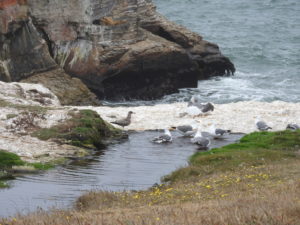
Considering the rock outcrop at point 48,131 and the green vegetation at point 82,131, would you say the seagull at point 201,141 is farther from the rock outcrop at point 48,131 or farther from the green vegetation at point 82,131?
the green vegetation at point 82,131

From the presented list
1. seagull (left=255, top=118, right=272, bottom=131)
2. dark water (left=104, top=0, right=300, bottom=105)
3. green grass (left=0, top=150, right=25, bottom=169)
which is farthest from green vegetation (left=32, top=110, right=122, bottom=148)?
dark water (left=104, top=0, right=300, bottom=105)

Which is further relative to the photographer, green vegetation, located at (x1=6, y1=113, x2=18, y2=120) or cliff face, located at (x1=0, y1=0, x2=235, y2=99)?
cliff face, located at (x1=0, y1=0, x2=235, y2=99)

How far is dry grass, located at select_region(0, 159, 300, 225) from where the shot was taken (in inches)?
361

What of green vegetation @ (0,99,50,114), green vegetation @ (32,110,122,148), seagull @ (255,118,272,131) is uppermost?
green vegetation @ (0,99,50,114)

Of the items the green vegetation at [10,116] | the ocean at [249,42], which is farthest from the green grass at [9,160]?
the ocean at [249,42]

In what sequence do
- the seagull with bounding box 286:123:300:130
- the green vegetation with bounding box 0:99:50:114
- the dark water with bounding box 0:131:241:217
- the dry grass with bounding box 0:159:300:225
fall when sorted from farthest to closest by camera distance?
the seagull with bounding box 286:123:300:130 → the green vegetation with bounding box 0:99:50:114 → the dark water with bounding box 0:131:241:217 → the dry grass with bounding box 0:159:300:225

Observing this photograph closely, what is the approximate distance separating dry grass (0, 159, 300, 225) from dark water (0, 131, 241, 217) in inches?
51.2

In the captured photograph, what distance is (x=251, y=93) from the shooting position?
4009 centimetres

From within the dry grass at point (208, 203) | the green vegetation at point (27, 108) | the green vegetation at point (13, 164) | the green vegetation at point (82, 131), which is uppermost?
the dry grass at point (208, 203)

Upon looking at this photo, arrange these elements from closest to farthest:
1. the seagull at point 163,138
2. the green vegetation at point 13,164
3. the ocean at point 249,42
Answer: the green vegetation at point 13,164 → the seagull at point 163,138 → the ocean at point 249,42

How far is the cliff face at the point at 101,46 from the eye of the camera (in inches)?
1303

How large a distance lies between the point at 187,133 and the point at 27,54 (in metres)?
12.6

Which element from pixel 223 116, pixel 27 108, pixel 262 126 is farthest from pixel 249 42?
pixel 27 108

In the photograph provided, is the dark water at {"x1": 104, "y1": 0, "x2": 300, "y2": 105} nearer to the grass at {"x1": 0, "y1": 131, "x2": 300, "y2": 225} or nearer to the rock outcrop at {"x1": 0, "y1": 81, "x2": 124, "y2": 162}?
the rock outcrop at {"x1": 0, "y1": 81, "x2": 124, "y2": 162}
